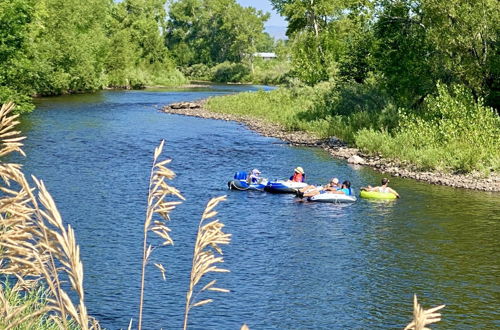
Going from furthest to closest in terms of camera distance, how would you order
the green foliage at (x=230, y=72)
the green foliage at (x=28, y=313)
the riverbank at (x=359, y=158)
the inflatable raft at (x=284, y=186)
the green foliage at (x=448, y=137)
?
the green foliage at (x=230, y=72), the green foliage at (x=448, y=137), the riverbank at (x=359, y=158), the inflatable raft at (x=284, y=186), the green foliage at (x=28, y=313)

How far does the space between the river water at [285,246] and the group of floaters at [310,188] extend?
1.49 feet

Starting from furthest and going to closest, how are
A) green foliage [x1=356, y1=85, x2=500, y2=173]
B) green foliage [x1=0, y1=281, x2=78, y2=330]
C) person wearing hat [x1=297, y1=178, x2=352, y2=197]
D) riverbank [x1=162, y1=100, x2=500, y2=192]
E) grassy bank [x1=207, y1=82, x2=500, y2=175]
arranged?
grassy bank [x1=207, y1=82, x2=500, y2=175]
green foliage [x1=356, y1=85, x2=500, y2=173]
riverbank [x1=162, y1=100, x2=500, y2=192]
person wearing hat [x1=297, y1=178, x2=352, y2=197]
green foliage [x1=0, y1=281, x2=78, y2=330]

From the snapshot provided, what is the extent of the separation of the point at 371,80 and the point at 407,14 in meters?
9.52

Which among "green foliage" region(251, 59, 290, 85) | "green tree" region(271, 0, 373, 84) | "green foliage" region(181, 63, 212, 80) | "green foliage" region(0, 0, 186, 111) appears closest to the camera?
"green foliage" region(0, 0, 186, 111)

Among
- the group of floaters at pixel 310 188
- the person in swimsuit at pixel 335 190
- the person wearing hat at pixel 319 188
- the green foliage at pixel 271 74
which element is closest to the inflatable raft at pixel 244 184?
the group of floaters at pixel 310 188

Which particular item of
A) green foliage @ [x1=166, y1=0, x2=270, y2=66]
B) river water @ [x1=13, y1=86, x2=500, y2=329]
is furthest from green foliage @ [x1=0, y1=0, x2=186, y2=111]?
green foliage @ [x1=166, y1=0, x2=270, y2=66]

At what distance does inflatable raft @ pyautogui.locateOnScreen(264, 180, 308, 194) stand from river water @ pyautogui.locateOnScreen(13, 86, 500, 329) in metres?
0.37

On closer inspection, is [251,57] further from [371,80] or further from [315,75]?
[371,80]

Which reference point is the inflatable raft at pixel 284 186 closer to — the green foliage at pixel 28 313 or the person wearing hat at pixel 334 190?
the person wearing hat at pixel 334 190

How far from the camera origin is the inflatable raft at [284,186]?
3055cm

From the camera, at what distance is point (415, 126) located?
38688 millimetres

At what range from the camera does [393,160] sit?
124ft

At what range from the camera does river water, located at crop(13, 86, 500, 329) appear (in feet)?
56.9

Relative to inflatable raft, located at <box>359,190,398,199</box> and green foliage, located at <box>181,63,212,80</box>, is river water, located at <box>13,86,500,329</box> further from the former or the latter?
green foliage, located at <box>181,63,212,80</box>
